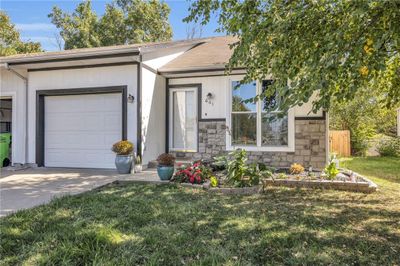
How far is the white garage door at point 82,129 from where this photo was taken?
26.3ft

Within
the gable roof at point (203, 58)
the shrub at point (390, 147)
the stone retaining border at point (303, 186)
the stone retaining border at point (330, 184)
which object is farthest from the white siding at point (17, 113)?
the shrub at point (390, 147)

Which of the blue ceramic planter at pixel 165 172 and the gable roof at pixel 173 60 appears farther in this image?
the gable roof at pixel 173 60

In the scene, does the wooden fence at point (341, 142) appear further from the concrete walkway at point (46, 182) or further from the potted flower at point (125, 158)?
the potted flower at point (125, 158)

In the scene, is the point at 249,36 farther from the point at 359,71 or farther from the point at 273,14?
the point at 359,71

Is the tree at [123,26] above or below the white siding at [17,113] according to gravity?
above

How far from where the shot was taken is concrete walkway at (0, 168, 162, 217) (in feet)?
15.5

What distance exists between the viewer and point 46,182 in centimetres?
623

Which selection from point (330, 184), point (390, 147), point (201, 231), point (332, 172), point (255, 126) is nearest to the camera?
point (201, 231)

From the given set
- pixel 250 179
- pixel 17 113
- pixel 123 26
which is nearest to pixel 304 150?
pixel 250 179

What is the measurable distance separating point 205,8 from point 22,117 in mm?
6878

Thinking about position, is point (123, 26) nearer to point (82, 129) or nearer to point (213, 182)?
point (82, 129)

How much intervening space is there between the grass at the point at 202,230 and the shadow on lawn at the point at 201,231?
0.03 ft

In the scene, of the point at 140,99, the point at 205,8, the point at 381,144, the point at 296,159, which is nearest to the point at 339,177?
the point at 296,159

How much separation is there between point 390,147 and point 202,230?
495 inches
